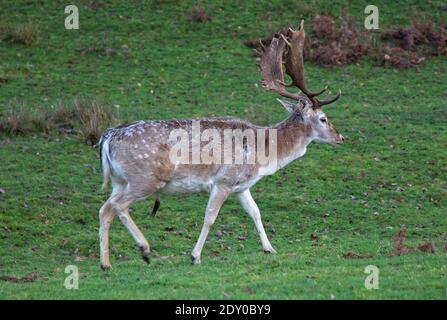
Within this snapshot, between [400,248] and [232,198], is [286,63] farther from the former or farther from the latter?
[400,248]

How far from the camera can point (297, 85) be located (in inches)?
516

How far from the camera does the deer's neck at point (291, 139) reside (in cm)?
1261

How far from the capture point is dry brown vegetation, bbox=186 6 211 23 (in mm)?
23961

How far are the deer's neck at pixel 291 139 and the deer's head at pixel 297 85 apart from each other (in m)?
0.09

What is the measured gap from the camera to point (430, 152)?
56.1 ft

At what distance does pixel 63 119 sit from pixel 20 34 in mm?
5234

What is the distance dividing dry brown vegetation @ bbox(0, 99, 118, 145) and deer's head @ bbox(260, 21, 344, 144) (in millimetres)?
4940

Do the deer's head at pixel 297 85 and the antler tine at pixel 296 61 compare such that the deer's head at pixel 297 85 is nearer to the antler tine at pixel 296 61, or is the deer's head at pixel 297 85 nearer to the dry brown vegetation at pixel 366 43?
the antler tine at pixel 296 61

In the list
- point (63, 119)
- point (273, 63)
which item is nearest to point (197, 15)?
point (63, 119)

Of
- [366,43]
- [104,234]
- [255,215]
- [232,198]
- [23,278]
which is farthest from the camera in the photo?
[366,43]

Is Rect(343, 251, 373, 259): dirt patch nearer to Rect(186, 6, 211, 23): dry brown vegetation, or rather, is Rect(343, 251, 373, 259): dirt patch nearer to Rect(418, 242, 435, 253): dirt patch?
Rect(418, 242, 435, 253): dirt patch

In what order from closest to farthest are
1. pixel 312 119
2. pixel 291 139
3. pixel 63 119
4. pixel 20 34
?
pixel 291 139 < pixel 312 119 < pixel 63 119 < pixel 20 34

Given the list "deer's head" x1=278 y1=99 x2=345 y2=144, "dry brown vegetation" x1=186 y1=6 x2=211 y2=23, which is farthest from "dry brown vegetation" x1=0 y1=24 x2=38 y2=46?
"deer's head" x1=278 y1=99 x2=345 y2=144
